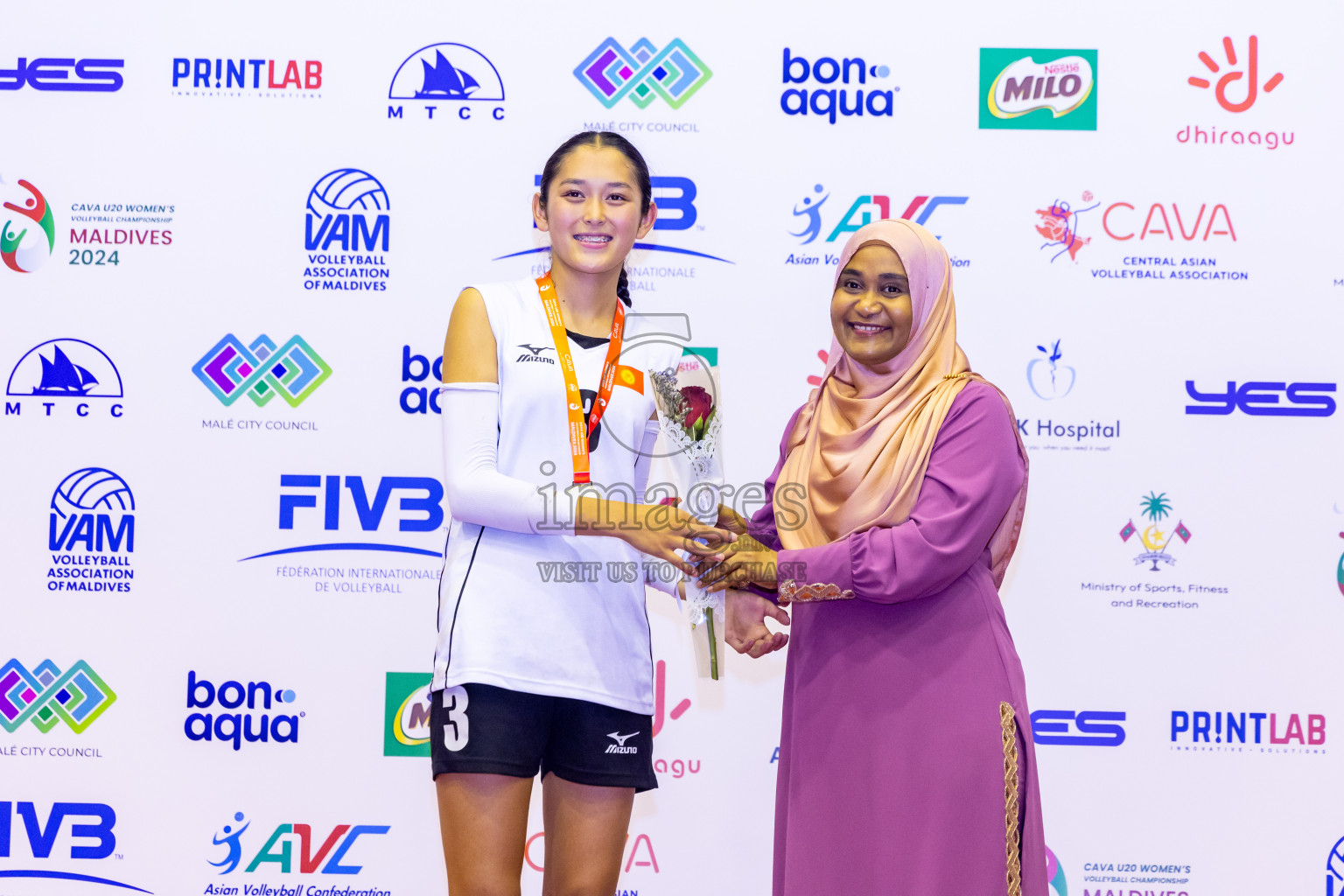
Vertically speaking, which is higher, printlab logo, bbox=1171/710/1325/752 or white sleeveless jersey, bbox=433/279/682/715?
white sleeveless jersey, bbox=433/279/682/715

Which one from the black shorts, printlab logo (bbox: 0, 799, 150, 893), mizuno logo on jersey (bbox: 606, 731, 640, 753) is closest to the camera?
the black shorts

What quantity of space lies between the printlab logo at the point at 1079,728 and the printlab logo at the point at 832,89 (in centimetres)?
217

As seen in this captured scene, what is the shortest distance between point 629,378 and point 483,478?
15.8 inches

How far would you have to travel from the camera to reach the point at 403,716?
3912mm

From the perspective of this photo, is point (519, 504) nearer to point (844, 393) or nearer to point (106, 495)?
point (844, 393)

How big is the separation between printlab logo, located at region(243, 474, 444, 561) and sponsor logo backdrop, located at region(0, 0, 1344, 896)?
13mm

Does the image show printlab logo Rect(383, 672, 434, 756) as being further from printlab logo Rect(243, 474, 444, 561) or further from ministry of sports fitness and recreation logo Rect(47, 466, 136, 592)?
ministry of sports fitness and recreation logo Rect(47, 466, 136, 592)

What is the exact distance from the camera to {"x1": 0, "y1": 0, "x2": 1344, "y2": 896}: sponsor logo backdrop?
153 inches

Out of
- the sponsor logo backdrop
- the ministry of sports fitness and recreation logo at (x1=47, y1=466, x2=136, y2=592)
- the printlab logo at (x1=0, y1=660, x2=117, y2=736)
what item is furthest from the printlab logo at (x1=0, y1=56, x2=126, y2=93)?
the printlab logo at (x1=0, y1=660, x2=117, y2=736)

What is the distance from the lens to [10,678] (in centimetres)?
391

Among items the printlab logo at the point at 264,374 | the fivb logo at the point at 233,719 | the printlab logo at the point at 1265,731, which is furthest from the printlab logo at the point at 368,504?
the printlab logo at the point at 1265,731

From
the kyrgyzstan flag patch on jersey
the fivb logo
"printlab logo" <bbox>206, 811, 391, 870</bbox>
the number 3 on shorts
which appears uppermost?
the kyrgyzstan flag patch on jersey

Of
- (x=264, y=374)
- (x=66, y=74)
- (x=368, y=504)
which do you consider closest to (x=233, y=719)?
(x=368, y=504)

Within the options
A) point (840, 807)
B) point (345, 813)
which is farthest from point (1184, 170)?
point (345, 813)
